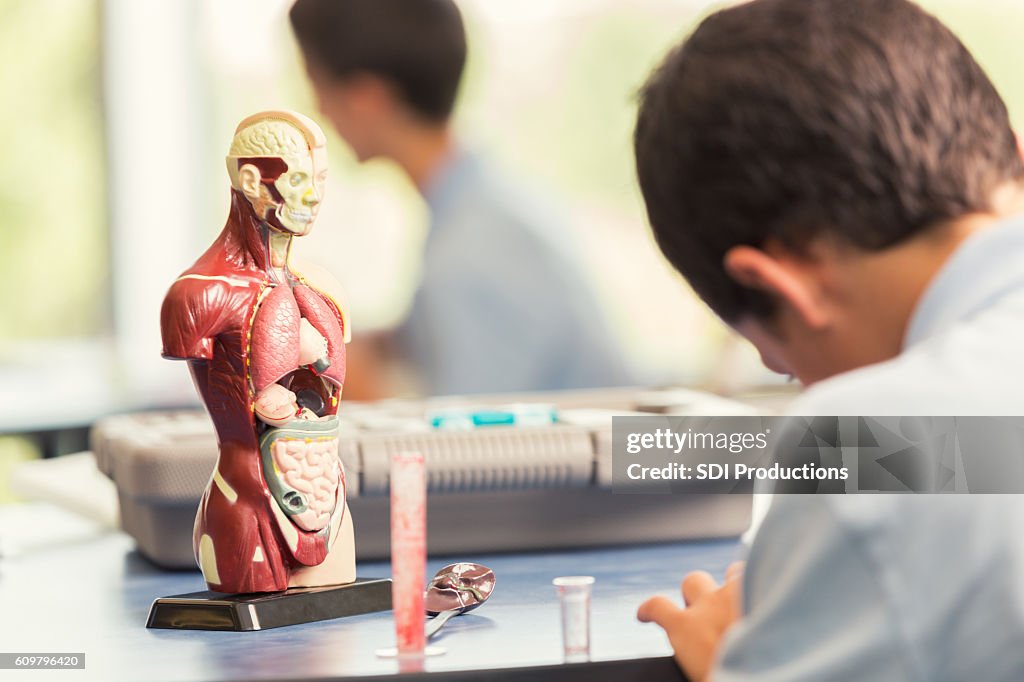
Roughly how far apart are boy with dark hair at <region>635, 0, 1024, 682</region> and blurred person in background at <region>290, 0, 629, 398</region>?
129 centimetres

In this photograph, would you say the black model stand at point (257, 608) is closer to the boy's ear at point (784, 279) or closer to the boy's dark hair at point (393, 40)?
the boy's ear at point (784, 279)

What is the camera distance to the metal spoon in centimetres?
92

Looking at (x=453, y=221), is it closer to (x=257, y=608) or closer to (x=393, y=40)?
(x=393, y=40)

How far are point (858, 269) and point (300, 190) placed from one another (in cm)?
44

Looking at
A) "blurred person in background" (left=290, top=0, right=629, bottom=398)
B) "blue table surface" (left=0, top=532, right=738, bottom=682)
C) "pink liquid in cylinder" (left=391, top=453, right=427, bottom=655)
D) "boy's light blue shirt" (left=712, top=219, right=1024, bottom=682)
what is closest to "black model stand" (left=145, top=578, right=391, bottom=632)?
"blue table surface" (left=0, top=532, right=738, bottom=682)

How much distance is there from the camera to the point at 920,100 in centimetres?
66

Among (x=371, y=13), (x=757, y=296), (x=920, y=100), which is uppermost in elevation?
(x=371, y=13)

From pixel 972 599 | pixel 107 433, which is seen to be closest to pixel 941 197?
pixel 972 599

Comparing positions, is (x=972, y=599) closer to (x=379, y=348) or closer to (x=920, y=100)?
(x=920, y=100)

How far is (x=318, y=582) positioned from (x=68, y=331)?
248 centimetres

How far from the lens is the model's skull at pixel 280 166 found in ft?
2.97

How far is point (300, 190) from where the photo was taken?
0.91 metres

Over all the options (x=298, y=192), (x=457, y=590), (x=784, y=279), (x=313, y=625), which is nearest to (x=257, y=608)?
(x=313, y=625)

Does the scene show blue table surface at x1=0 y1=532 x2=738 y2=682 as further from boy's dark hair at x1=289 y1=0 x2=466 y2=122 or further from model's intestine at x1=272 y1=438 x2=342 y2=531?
boy's dark hair at x1=289 y1=0 x2=466 y2=122
